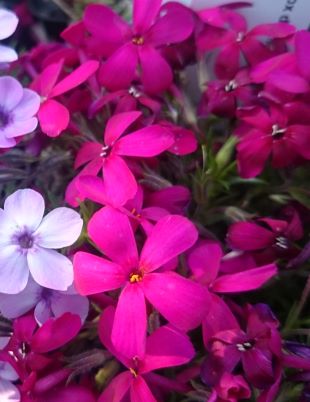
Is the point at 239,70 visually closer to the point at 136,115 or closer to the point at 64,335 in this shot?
the point at 136,115

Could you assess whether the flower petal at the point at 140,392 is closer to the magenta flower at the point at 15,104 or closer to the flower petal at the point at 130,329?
the flower petal at the point at 130,329

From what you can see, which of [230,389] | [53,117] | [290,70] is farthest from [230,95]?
[230,389]

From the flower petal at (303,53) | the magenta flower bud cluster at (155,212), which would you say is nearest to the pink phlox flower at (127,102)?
the magenta flower bud cluster at (155,212)

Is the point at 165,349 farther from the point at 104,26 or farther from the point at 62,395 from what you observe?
the point at 104,26

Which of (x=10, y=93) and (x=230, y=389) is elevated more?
(x=10, y=93)

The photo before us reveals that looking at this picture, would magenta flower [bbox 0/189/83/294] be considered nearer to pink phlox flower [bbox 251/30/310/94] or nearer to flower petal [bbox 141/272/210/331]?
flower petal [bbox 141/272/210/331]
